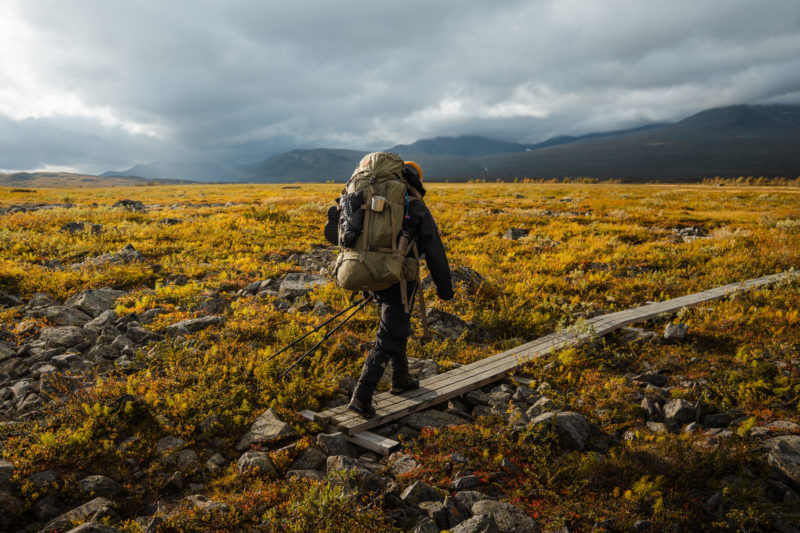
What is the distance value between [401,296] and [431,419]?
1787 millimetres

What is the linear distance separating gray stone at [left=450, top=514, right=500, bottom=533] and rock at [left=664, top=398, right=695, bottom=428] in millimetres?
3299

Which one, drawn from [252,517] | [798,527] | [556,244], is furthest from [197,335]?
[556,244]

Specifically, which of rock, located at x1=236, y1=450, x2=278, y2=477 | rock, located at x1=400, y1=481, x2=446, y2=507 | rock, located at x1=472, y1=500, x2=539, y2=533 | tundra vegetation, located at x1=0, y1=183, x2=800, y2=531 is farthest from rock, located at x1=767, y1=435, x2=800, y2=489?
rock, located at x1=236, y1=450, x2=278, y2=477

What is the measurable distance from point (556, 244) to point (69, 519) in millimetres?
16389

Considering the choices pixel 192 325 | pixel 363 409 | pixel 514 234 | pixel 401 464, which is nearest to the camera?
pixel 401 464

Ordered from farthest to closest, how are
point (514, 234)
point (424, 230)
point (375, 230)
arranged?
1. point (514, 234)
2. point (424, 230)
3. point (375, 230)

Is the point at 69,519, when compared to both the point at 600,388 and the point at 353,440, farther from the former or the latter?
the point at 600,388

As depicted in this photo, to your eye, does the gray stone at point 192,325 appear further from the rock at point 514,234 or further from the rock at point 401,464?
the rock at point 514,234

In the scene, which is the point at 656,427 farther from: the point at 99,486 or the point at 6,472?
the point at 6,472

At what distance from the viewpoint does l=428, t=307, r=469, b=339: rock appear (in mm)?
8648

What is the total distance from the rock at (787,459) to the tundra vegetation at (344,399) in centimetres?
2

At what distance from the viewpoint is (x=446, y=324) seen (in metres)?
8.88

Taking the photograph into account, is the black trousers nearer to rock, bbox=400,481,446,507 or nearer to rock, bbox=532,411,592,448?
rock, bbox=400,481,446,507

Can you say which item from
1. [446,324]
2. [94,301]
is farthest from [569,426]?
[94,301]
